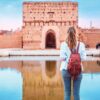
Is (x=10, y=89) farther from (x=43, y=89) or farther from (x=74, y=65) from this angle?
(x=74, y=65)

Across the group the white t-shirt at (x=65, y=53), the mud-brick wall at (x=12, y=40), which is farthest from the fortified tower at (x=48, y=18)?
the white t-shirt at (x=65, y=53)

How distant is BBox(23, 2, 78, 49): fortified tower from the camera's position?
30.5 metres

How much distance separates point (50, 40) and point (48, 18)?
331cm

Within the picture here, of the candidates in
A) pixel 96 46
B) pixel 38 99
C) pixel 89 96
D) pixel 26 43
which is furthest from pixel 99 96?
pixel 96 46

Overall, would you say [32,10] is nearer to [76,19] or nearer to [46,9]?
[46,9]

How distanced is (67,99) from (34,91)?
3246 millimetres

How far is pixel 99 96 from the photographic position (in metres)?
7.16

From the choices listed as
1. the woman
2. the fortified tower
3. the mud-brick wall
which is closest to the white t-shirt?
the woman

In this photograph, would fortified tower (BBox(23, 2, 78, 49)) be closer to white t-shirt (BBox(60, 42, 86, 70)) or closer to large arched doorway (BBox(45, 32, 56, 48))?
large arched doorway (BBox(45, 32, 56, 48))

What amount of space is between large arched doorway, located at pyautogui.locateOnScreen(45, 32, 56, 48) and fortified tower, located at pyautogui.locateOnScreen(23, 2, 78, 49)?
5.48ft

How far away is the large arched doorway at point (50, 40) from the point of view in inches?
1280

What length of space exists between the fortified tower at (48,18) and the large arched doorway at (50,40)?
1669 mm

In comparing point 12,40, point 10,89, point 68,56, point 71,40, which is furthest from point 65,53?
point 12,40

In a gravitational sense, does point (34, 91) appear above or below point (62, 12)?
below
